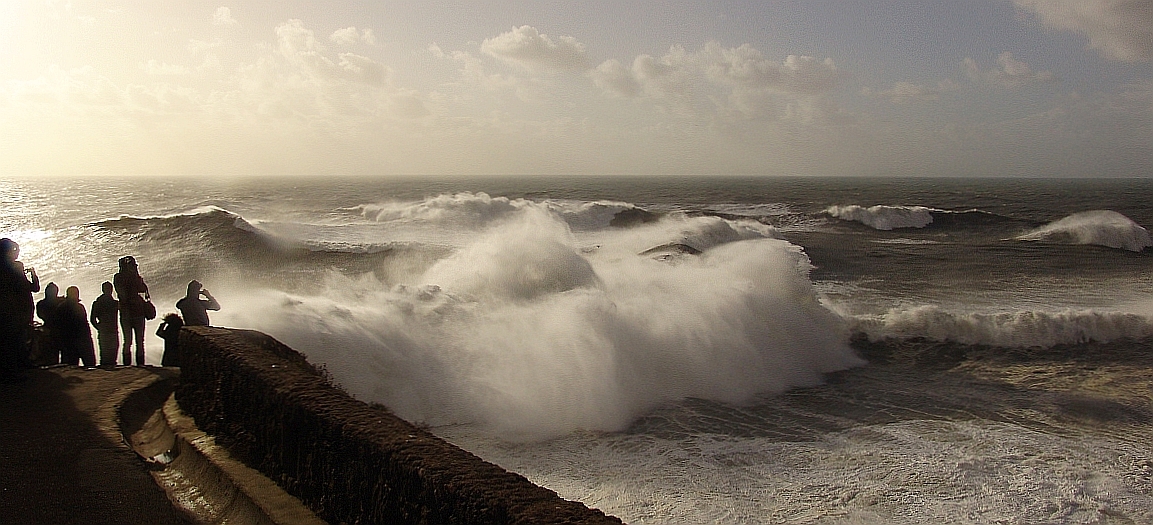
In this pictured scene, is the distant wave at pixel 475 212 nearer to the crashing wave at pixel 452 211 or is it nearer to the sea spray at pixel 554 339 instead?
the crashing wave at pixel 452 211

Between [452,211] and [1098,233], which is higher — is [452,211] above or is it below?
above

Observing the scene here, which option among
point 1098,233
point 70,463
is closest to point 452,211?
point 1098,233

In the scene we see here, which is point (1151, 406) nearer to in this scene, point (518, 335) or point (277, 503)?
Answer: point (518, 335)

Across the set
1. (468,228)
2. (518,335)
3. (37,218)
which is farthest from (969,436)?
(37,218)

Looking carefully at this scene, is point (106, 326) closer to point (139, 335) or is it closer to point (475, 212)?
point (139, 335)

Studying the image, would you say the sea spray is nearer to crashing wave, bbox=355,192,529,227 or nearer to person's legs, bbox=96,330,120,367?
person's legs, bbox=96,330,120,367

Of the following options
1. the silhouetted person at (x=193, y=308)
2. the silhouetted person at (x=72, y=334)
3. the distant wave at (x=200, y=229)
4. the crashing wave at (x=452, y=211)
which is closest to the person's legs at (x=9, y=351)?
the silhouetted person at (x=72, y=334)

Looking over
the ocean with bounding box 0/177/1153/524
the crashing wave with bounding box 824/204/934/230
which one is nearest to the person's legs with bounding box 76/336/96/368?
the ocean with bounding box 0/177/1153/524
